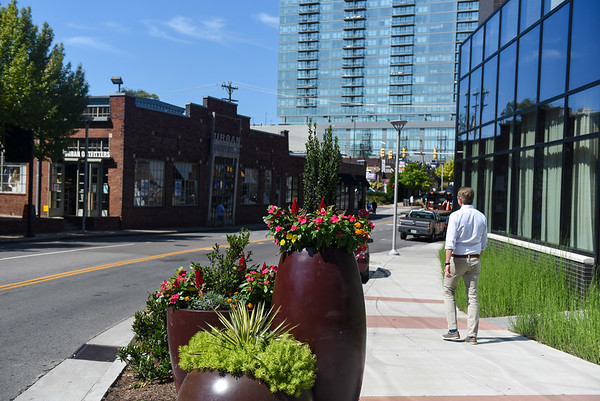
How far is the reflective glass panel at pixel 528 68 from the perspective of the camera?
13.9m

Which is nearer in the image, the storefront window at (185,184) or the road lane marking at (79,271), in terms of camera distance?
the road lane marking at (79,271)

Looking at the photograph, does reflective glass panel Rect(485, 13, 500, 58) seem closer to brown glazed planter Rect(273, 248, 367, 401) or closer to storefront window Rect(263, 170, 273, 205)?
brown glazed planter Rect(273, 248, 367, 401)

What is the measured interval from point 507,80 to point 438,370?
40.0 feet

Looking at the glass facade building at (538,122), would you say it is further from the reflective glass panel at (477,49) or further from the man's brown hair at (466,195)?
the man's brown hair at (466,195)

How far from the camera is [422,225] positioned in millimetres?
30562

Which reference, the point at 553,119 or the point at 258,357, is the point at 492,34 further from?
the point at 258,357

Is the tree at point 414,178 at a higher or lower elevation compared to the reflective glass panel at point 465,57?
lower

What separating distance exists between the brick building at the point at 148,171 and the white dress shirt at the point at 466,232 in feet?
75.2

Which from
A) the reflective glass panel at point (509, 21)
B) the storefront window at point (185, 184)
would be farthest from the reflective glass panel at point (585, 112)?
the storefront window at point (185, 184)

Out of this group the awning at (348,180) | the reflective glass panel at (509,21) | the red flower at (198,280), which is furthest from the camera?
the awning at (348,180)

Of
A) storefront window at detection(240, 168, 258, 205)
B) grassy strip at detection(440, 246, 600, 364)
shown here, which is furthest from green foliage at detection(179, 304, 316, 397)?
storefront window at detection(240, 168, 258, 205)

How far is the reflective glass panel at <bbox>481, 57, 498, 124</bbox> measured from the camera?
17.4m

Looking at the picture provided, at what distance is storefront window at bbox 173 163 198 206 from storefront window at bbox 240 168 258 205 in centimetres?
569

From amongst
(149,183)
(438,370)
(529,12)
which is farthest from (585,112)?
(149,183)
